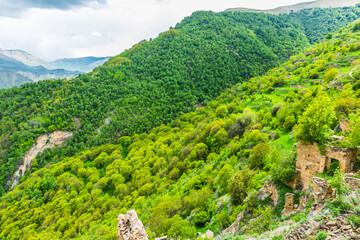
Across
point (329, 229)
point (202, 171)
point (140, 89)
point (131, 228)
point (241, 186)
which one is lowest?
point (202, 171)

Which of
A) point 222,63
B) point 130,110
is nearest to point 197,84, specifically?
point 222,63

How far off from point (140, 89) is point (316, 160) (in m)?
132

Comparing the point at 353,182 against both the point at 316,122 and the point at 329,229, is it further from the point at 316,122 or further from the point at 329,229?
the point at 316,122

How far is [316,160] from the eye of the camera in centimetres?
1587

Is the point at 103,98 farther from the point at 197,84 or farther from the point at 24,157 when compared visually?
the point at 197,84

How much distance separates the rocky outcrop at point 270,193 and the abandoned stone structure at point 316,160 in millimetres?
2043

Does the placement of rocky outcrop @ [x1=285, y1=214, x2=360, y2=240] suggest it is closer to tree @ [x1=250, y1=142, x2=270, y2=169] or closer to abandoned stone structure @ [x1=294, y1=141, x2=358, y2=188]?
abandoned stone structure @ [x1=294, y1=141, x2=358, y2=188]

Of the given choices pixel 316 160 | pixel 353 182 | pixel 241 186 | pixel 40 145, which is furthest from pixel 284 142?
pixel 40 145

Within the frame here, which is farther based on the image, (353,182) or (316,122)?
(316,122)

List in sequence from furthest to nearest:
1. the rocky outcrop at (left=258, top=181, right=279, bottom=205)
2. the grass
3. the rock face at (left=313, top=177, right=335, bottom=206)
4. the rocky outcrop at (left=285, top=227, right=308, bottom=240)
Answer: the grass → the rocky outcrop at (left=258, top=181, right=279, bottom=205) → the rock face at (left=313, top=177, right=335, bottom=206) → the rocky outcrop at (left=285, top=227, right=308, bottom=240)

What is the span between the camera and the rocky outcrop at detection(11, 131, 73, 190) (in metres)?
93.9

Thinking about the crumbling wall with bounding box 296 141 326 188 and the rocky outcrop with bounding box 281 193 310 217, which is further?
the crumbling wall with bounding box 296 141 326 188

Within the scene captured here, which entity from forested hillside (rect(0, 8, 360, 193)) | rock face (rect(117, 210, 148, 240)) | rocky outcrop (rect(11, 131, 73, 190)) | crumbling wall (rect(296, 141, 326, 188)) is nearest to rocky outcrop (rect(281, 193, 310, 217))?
crumbling wall (rect(296, 141, 326, 188))

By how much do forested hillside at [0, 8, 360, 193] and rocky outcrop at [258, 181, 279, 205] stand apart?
321 feet
